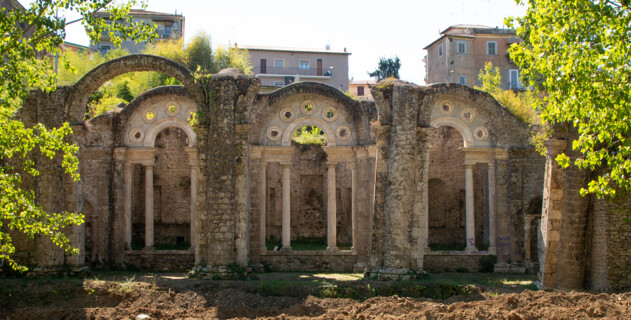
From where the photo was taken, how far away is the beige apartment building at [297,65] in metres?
48.4

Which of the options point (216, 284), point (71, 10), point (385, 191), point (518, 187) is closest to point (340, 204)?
point (518, 187)

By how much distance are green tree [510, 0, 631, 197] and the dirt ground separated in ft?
10.00

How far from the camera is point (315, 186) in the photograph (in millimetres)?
27828

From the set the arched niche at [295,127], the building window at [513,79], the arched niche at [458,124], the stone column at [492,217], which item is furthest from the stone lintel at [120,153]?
the building window at [513,79]

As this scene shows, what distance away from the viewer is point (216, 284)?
15.7 m

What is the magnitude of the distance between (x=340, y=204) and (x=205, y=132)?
10959 mm

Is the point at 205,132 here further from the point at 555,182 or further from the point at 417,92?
the point at 555,182

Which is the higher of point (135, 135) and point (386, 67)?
point (386, 67)

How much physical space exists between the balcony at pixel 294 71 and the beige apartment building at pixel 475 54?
946 centimetres

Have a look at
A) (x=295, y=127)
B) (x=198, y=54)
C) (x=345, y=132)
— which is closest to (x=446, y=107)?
(x=345, y=132)

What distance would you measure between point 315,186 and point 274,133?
758 cm

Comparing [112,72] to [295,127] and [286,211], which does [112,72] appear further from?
[286,211]

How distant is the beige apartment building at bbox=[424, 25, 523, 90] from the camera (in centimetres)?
4284

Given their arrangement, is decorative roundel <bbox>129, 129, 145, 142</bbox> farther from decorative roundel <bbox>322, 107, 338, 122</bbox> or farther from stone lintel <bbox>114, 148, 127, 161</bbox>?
decorative roundel <bbox>322, 107, 338, 122</bbox>
